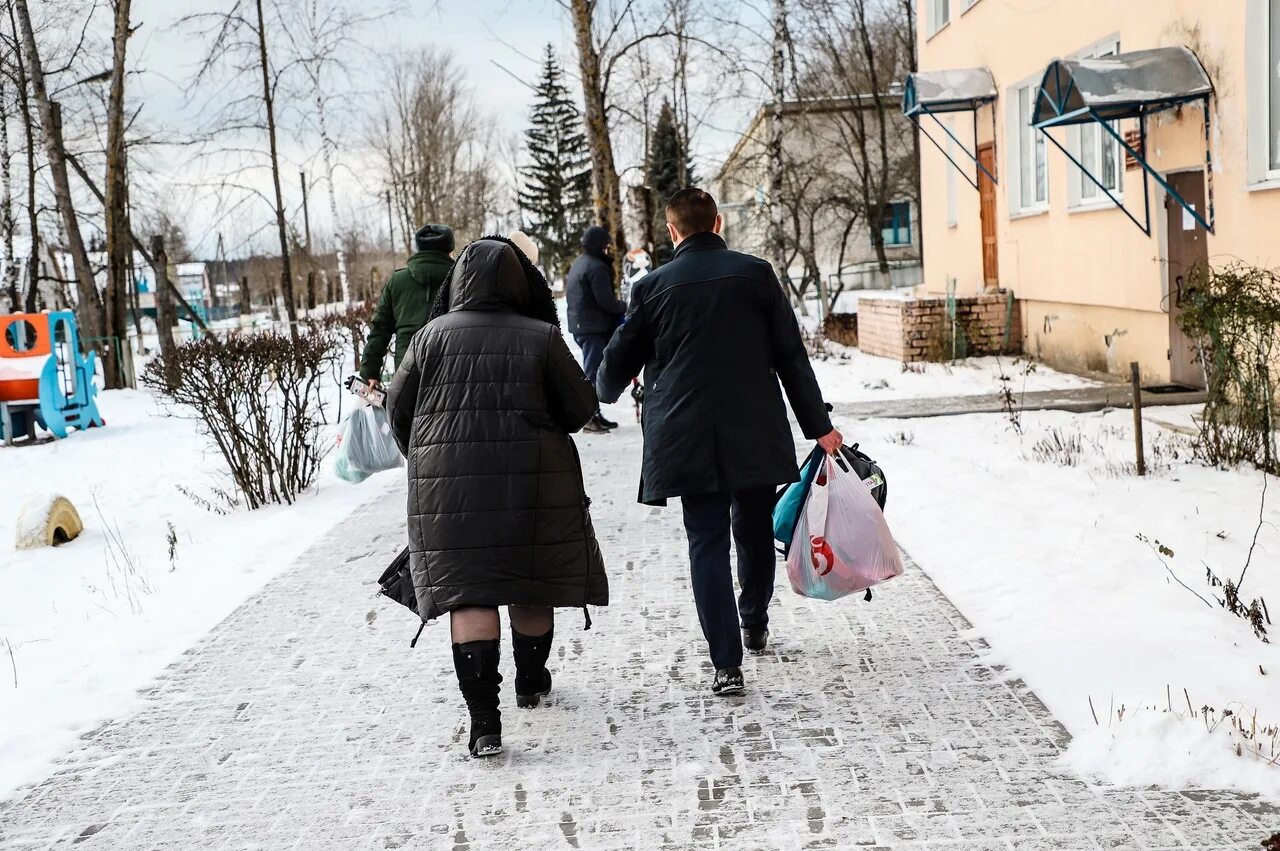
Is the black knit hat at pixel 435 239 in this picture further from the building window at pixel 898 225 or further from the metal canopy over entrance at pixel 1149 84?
the building window at pixel 898 225

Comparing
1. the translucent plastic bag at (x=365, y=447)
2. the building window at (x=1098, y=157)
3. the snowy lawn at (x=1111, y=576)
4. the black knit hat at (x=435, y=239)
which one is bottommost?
the snowy lawn at (x=1111, y=576)

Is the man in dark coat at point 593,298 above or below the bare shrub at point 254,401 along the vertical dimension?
above

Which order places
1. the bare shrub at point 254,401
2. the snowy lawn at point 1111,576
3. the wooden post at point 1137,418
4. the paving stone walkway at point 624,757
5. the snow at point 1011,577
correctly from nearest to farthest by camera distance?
the paving stone walkway at point 624,757
the snowy lawn at point 1111,576
the snow at point 1011,577
the wooden post at point 1137,418
the bare shrub at point 254,401

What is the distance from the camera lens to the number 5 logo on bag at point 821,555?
Answer: 4.88 metres

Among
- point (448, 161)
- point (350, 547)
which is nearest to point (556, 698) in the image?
point (350, 547)

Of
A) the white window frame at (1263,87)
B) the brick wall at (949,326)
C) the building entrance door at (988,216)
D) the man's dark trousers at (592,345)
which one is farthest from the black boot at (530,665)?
the building entrance door at (988,216)

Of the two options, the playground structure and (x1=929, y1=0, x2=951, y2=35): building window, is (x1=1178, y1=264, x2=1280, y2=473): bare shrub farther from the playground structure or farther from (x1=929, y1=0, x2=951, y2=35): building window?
the playground structure

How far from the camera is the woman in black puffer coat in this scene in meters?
4.10

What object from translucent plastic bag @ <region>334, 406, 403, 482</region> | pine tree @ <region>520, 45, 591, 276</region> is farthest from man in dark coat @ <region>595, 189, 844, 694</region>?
pine tree @ <region>520, 45, 591, 276</region>

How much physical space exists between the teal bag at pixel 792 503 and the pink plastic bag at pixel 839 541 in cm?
5

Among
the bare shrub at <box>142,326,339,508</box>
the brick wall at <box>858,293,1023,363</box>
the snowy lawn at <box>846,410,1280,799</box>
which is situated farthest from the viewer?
the brick wall at <box>858,293,1023,363</box>

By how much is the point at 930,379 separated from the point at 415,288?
8978mm

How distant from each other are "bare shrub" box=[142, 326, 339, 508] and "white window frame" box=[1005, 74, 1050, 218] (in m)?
9.94

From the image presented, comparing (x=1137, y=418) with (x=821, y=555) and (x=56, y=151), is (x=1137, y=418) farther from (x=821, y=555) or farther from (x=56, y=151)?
(x=56, y=151)
